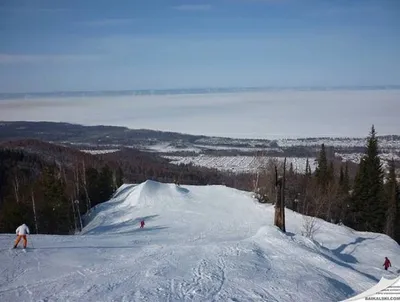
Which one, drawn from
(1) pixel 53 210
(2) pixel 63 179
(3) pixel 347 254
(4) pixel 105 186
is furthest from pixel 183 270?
(2) pixel 63 179

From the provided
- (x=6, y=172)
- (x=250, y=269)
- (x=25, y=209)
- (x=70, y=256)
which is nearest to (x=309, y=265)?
(x=250, y=269)

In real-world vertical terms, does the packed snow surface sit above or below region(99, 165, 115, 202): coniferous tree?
above

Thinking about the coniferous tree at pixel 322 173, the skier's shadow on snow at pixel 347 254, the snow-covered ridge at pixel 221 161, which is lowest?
the snow-covered ridge at pixel 221 161

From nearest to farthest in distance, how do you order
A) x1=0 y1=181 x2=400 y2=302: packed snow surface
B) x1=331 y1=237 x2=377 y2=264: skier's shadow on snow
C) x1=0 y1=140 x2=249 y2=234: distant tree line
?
x1=0 y1=181 x2=400 y2=302: packed snow surface, x1=331 y1=237 x2=377 y2=264: skier's shadow on snow, x1=0 y1=140 x2=249 y2=234: distant tree line

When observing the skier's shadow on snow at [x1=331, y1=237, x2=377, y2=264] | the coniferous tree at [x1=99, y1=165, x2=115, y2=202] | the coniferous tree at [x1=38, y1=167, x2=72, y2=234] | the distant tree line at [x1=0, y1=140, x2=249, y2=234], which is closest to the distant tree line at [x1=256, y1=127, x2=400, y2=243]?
the skier's shadow on snow at [x1=331, y1=237, x2=377, y2=264]

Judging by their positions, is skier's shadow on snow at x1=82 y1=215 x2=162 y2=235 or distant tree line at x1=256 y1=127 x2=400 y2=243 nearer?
skier's shadow on snow at x1=82 y1=215 x2=162 y2=235

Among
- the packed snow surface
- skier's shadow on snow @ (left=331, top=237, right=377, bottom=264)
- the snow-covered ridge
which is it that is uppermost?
the packed snow surface

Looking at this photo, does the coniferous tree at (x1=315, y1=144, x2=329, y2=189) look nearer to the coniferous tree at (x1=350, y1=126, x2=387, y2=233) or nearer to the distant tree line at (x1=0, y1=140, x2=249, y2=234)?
the coniferous tree at (x1=350, y1=126, x2=387, y2=233)

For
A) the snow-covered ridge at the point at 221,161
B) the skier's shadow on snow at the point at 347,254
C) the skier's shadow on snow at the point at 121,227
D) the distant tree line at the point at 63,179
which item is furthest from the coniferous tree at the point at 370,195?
the snow-covered ridge at the point at 221,161

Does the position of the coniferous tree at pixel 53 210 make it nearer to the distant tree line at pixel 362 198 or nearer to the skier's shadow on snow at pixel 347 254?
the distant tree line at pixel 362 198
